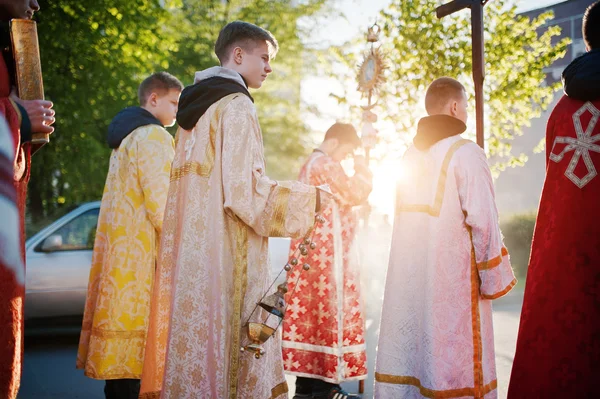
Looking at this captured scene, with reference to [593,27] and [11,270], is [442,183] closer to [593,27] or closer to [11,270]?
[593,27]

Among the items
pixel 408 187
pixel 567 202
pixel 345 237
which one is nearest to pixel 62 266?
pixel 345 237

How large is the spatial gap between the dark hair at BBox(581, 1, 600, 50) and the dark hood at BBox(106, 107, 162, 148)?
2889 mm

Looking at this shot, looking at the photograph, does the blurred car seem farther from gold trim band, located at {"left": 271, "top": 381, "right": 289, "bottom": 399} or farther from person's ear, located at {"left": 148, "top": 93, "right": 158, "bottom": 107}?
gold trim band, located at {"left": 271, "top": 381, "right": 289, "bottom": 399}

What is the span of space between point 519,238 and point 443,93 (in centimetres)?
1513

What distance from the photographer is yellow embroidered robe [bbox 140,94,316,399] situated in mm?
3182

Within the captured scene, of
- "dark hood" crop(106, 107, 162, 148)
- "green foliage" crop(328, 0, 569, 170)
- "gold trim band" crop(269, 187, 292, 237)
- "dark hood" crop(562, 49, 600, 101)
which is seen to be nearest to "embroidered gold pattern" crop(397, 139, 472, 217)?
"dark hood" crop(562, 49, 600, 101)

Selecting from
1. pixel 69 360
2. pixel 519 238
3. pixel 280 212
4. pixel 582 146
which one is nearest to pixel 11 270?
pixel 280 212

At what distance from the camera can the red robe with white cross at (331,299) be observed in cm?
554

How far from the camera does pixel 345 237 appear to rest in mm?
5820

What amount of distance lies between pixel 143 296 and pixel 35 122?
1.88 m

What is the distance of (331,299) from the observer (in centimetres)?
561

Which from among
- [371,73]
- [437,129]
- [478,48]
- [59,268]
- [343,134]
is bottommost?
[59,268]

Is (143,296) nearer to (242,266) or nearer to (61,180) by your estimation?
(242,266)

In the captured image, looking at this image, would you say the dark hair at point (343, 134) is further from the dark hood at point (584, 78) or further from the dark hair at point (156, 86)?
the dark hood at point (584, 78)
